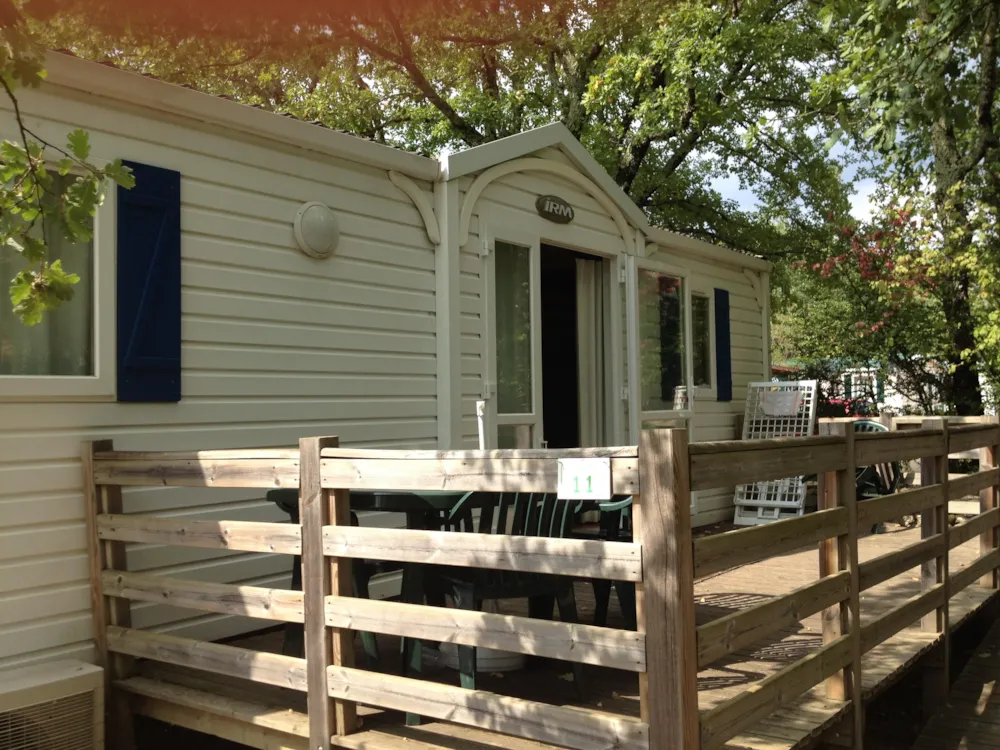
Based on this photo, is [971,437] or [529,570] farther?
[971,437]

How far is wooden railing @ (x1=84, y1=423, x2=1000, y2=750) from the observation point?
2.37m

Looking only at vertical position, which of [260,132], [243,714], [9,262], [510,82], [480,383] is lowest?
[243,714]

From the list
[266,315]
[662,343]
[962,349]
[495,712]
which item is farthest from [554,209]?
[962,349]

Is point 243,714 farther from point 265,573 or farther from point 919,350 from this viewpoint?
point 919,350

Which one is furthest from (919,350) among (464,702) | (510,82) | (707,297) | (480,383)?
(464,702)

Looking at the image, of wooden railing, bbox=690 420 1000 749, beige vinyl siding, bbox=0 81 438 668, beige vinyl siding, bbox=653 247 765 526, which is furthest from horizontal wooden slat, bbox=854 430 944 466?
beige vinyl siding, bbox=653 247 765 526

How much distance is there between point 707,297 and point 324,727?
6.10 m

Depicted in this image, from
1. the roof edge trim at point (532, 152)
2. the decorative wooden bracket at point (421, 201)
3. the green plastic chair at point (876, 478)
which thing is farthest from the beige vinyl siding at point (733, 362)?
the decorative wooden bracket at point (421, 201)

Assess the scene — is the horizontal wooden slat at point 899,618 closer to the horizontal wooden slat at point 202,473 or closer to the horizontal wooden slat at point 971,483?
the horizontal wooden slat at point 971,483

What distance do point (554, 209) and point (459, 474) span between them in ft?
12.6

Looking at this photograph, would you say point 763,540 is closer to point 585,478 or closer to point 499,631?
point 585,478

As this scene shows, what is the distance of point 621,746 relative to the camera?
2.39 meters

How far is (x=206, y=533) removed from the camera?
3.42 meters

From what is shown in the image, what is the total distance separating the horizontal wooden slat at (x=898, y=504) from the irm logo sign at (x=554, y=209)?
2.95 metres
